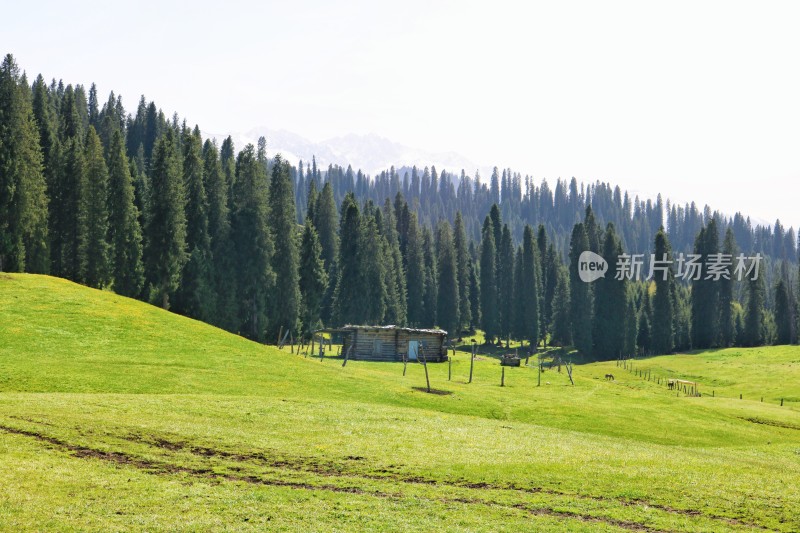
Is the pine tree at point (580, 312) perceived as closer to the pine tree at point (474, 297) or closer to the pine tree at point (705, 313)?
the pine tree at point (705, 313)

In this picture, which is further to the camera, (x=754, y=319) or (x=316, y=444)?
(x=754, y=319)

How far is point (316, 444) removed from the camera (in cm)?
2919

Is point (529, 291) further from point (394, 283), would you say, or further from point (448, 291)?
point (394, 283)

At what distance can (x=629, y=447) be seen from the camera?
3531 centimetres

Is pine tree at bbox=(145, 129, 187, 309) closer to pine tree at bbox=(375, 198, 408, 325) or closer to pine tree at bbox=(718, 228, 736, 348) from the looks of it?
pine tree at bbox=(375, 198, 408, 325)

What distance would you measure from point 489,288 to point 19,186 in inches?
3799

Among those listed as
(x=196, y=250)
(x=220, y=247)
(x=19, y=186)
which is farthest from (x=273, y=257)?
(x=19, y=186)

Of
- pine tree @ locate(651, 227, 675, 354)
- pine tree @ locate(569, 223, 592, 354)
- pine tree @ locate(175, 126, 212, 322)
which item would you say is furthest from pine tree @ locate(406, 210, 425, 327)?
pine tree @ locate(175, 126, 212, 322)

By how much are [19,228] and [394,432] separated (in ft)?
181

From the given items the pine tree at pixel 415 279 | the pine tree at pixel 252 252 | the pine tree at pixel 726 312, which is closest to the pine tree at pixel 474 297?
the pine tree at pixel 415 279

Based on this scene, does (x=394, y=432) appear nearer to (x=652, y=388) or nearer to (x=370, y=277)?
(x=652, y=388)

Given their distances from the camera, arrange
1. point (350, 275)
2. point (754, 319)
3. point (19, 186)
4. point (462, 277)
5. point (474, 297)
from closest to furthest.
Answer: point (19, 186) → point (350, 275) → point (754, 319) → point (462, 277) → point (474, 297)

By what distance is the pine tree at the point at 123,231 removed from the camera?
80562mm

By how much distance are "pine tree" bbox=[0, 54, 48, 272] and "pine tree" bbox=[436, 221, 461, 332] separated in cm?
8270
